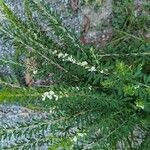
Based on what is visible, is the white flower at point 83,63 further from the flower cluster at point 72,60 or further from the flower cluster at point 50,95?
the flower cluster at point 50,95

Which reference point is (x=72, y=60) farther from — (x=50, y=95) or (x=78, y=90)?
(x=50, y=95)

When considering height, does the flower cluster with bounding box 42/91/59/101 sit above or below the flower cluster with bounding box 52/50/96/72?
below

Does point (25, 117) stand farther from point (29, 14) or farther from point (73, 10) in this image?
point (29, 14)

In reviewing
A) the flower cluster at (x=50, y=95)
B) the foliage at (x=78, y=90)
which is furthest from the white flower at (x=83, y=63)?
the flower cluster at (x=50, y=95)

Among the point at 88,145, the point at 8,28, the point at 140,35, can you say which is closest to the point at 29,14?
the point at 8,28

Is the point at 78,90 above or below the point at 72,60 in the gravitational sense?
below

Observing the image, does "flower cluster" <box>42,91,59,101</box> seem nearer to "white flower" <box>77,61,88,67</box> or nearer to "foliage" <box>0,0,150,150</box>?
"foliage" <box>0,0,150,150</box>

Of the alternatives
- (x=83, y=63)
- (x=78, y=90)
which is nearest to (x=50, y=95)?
(x=78, y=90)

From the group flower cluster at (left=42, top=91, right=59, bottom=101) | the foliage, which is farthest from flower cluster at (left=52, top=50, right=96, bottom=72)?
flower cluster at (left=42, top=91, right=59, bottom=101)
